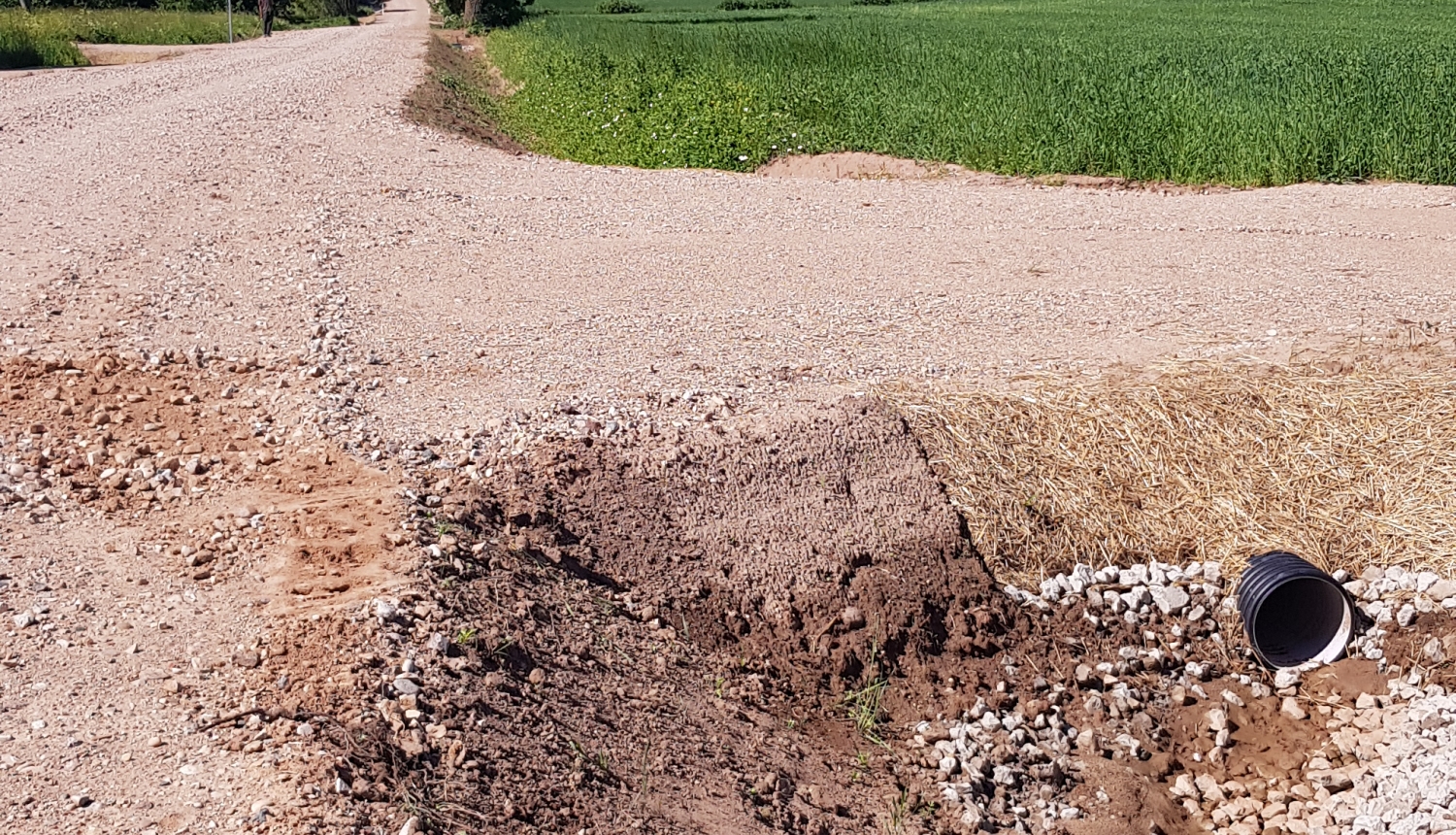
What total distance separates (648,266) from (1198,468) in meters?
3.86

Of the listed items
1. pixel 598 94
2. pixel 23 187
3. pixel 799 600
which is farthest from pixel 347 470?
pixel 598 94

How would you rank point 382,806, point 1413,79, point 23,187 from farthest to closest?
point 1413,79
point 23,187
point 382,806

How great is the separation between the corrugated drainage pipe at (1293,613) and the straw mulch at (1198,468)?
265 millimetres

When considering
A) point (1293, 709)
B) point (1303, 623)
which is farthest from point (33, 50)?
point (1293, 709)

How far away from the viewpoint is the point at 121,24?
111ft

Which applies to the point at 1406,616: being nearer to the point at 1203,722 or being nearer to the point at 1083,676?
the point at 1203,722

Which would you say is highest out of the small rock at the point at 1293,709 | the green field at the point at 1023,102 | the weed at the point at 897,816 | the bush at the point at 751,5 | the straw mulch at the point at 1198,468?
the bush at the point at 751,5

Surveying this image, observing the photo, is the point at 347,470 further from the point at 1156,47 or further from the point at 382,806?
the point at 1156,47

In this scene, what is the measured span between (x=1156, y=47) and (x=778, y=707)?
1649 centimetres

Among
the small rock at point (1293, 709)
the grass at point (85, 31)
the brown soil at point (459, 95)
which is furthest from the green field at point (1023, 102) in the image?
the grass at point (85, 31)

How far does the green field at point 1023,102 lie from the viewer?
12.2 metres

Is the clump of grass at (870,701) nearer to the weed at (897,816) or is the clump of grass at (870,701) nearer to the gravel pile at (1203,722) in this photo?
the gravel pile at (1203,722)

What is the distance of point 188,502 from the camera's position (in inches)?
197

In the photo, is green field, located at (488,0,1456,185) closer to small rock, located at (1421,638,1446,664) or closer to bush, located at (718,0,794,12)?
small rock, located at (1421,638,1446,664)
